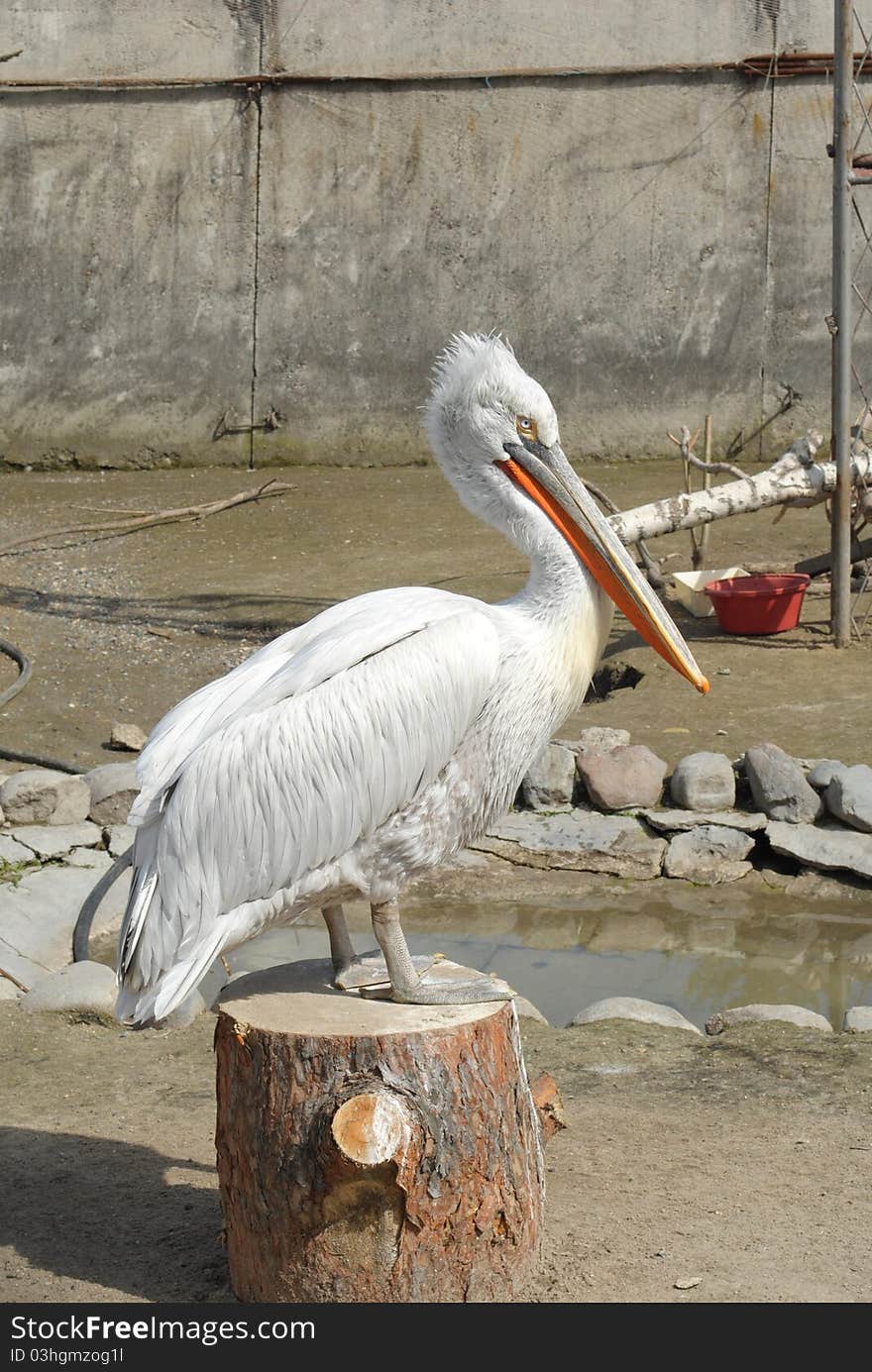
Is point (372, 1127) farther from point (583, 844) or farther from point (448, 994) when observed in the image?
point (583, 844)

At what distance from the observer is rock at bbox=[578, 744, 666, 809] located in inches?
238

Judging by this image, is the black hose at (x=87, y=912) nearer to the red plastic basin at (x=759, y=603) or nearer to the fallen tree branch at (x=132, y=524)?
the red plastic basin at (x=759, y=603)

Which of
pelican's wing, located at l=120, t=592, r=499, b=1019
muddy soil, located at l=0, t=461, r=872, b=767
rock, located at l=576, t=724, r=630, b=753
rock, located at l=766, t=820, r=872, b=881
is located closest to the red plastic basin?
muddy soil, located at l=0, t=461, r=872, b=767

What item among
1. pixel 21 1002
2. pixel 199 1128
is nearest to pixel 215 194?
pixel 21 1002

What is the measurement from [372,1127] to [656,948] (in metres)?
2.72

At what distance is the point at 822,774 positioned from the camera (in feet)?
19.6

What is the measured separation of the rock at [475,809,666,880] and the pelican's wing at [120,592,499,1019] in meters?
2.87

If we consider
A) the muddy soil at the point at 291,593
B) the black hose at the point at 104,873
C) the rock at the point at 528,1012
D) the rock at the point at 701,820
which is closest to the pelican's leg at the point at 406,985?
the black hose at the point at 104,873

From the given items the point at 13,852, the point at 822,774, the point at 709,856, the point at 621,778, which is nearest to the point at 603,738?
the point at 621,778

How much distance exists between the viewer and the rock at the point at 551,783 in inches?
240

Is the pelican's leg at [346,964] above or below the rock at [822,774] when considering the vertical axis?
above

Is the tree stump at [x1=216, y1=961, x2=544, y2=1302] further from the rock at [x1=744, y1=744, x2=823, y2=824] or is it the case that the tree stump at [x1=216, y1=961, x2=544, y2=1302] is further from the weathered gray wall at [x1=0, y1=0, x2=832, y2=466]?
the weathered gray wall at [x1=0, y1=0, x2=832, y2=466]

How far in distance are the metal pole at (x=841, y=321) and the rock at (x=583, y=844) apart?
94.4 inches

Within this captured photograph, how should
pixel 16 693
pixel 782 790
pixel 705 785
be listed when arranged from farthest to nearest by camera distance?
pixel 16 693 → pixel 705 785 → pixel 782 790
